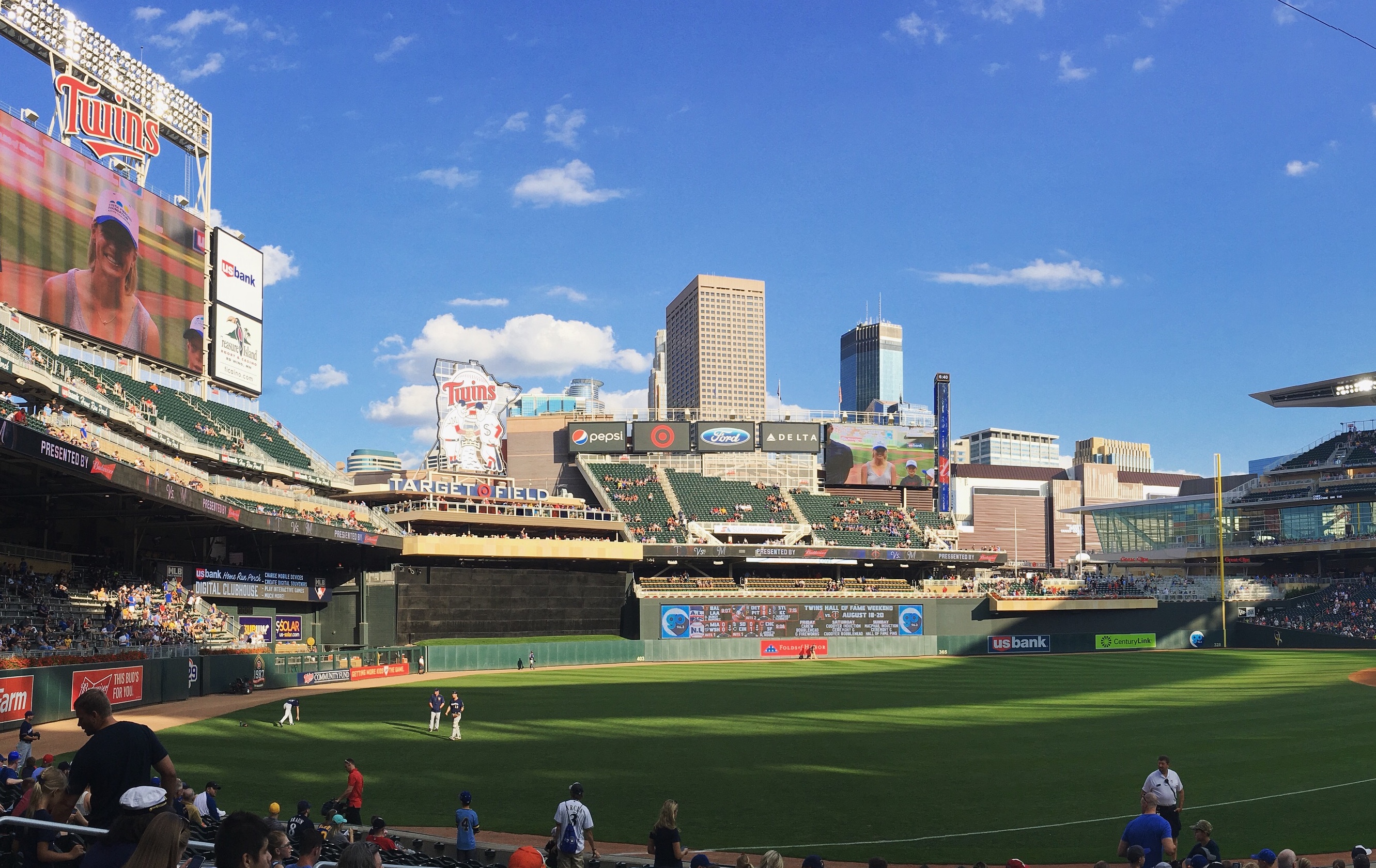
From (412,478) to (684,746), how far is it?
4511 centimetres

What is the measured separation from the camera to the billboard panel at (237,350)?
197 ft

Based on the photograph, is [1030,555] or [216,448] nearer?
[216,448]

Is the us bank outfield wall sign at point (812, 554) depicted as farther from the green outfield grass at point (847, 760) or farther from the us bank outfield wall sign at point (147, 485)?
the green outfield grass at point (847, 760)

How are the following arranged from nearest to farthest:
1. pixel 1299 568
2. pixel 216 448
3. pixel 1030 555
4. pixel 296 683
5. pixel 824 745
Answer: pixel 824 745 < pixel 296 683 < pixel 216 448 < pixel 1299 568 < pixel 1030 555

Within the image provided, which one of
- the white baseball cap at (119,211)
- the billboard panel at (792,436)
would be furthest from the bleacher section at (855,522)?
the white baseball cap at (119,211)

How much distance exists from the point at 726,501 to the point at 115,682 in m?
54.1

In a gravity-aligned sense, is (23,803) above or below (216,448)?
below

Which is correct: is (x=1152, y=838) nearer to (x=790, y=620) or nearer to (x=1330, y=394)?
(x=790, y=620)

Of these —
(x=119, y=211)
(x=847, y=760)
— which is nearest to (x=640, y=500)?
(x=119, y=211)

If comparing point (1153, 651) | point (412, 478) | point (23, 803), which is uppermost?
point (412, 478)

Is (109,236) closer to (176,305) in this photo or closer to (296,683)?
(176,305)

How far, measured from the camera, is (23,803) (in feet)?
36.3

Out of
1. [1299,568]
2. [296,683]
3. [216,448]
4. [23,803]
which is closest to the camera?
[23,803]

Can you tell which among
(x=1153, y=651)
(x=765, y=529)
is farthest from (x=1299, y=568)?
(x=765, y=529)
